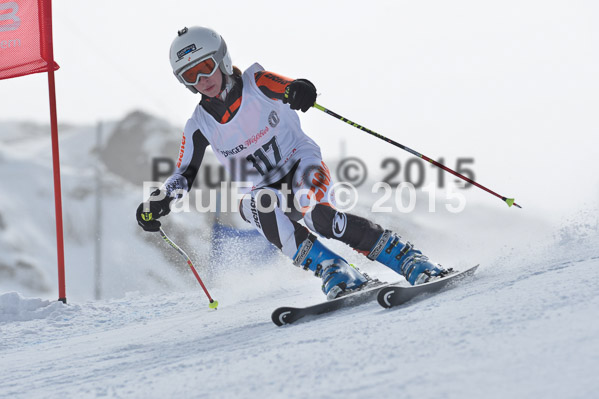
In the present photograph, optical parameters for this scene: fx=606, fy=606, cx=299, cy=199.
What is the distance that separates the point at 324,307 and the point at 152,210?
1313 mm

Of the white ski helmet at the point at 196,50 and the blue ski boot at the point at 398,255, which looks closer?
the blue ski boot at the point at 398,255

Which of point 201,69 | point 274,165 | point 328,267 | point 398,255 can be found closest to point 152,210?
point 274,165

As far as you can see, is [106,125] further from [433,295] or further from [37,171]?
[433,295]

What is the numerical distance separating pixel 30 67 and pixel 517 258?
5145 millimetres

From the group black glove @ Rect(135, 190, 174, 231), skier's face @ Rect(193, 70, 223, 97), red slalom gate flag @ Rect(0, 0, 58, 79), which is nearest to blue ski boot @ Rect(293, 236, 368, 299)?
black glove @ Rect(135, 190, 174, 231)

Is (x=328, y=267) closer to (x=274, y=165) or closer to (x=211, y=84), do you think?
(x=274, y=165)

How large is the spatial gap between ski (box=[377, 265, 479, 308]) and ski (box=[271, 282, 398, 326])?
0.86 ft

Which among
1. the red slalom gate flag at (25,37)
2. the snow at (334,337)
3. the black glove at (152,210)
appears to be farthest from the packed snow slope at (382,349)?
the red slalom gate flag at (25,37)

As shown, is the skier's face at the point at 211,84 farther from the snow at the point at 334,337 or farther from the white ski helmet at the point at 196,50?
the snow at the point at 334,337

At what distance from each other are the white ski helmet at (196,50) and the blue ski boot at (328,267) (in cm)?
116

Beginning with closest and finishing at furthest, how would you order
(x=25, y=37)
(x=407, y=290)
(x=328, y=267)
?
1. (x=407, y=290)
2. (x=328, y=267)
3. (x=25, y=37)

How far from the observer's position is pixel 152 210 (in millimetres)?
3742

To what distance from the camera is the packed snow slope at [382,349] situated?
165cm

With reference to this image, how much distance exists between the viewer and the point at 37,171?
56.7 meters
